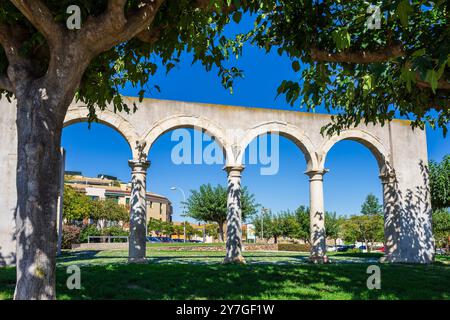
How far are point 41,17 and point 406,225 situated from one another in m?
15.4

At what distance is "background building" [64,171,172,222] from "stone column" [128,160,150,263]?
57.0m

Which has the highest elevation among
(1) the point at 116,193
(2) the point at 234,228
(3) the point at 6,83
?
(1) the point at 116,193

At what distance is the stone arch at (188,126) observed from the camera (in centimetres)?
1380

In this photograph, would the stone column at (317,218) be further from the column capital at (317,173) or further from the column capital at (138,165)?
the column capital at (138,165)

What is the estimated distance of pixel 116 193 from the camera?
2990 inches

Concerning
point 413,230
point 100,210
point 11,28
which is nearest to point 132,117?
point 11,28

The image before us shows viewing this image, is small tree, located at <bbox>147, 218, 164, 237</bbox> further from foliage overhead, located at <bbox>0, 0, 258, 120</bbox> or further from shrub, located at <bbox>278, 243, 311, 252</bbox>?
foliage overhead, located at <bbox>0, 0, 258, 120</bbox>

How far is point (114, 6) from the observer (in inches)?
174

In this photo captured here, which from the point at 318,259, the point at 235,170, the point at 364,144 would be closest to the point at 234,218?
the point at 235,170

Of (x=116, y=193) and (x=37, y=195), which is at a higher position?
(x=116, y=193)

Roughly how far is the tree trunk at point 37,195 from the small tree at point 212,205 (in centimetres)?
2963

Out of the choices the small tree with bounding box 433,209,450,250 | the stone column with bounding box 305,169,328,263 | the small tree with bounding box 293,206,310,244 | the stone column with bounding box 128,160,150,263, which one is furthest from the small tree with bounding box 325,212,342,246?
the stone column with bounding box 128,160,150,263

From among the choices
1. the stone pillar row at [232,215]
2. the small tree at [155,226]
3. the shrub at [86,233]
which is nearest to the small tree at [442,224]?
the stone pillar row at [232,215]

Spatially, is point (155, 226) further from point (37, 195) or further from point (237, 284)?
point (37, 195)
